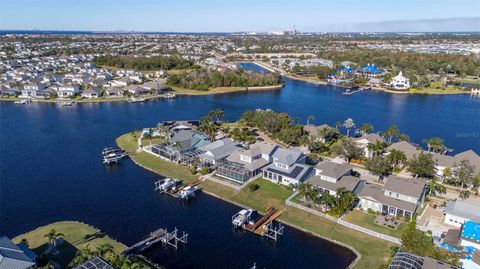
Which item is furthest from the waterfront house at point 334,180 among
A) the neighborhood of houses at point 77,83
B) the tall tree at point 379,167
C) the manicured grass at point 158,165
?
the neighborhood of houses at point 77,83

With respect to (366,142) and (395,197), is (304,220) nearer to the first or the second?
(395,197)

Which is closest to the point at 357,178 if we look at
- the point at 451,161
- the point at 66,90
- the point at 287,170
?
the point at 287,170

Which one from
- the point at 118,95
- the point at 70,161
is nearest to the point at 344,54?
the point at 118,95

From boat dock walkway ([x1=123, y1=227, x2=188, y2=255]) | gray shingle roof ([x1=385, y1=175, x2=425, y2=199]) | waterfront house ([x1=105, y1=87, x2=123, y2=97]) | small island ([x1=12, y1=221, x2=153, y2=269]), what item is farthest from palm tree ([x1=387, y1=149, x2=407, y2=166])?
waterfront house ([x1=105, y1=87, x2=123, y2=97])

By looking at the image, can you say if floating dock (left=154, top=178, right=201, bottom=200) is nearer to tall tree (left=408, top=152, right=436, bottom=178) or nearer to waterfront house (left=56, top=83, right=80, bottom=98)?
tall tree (left=408, top=152, right=436, bottom=178)

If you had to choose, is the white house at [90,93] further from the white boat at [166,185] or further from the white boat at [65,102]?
the white boat at [166,185]

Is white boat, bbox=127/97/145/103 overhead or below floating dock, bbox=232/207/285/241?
overhead
